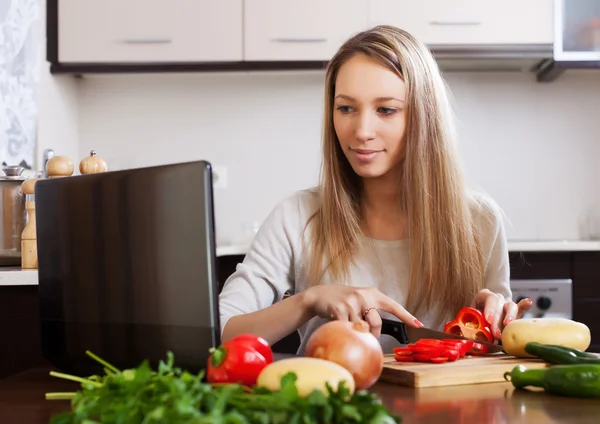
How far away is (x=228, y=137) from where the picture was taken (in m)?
3.37

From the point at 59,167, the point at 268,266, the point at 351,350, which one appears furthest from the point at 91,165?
the point at 351,350

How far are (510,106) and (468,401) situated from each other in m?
2.56

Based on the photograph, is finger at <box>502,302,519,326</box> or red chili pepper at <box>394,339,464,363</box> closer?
red chili pepper at <box>394,339,464,363</box>

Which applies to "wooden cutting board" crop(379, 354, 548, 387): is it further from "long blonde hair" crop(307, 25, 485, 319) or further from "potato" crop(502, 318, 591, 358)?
"long blonde hair" crop(307, 25, 485, 319)

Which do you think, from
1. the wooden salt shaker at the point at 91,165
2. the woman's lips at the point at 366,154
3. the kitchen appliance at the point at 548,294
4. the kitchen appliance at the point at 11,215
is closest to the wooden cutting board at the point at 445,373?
the woman's lips at the point at 366,154

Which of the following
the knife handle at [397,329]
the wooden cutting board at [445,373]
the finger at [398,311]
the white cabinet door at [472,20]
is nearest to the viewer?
the wooden cutting board at [445,373]

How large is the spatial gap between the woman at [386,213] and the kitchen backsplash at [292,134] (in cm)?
156

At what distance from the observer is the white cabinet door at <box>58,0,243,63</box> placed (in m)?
3.06

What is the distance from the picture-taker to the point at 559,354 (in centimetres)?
108

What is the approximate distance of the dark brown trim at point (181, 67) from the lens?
3.05m

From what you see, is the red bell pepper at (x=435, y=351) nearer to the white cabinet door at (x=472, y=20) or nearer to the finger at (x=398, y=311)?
the finger at (x=398, y=311)

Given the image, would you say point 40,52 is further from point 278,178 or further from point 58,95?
point 278,178

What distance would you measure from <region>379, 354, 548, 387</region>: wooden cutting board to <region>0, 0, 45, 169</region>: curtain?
1.86m

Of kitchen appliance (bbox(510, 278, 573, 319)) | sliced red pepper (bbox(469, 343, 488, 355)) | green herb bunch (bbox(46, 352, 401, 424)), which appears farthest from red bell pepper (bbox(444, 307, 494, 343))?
kitchen appliance (bbox(510, 278, 573, 319))
